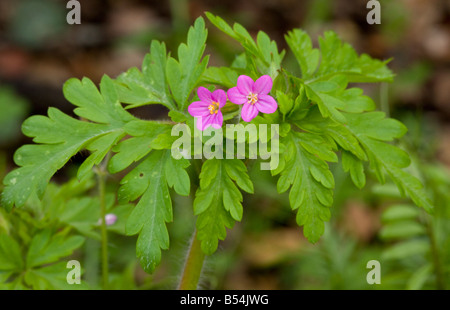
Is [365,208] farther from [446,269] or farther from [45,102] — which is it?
[45,102]

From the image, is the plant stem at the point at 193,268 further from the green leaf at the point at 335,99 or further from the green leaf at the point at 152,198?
the green leaf at the point at 335,99

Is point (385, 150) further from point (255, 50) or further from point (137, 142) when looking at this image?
point (137, 142)

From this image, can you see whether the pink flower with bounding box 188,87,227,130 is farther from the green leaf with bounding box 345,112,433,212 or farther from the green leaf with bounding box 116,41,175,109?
the green leaf with bounding box 345,112,433,212

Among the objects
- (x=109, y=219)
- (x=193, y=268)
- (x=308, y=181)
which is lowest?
(x=193, y=268)

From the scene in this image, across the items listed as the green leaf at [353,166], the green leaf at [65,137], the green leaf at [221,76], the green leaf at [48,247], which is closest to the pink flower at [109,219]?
the green leaf at [48,247]

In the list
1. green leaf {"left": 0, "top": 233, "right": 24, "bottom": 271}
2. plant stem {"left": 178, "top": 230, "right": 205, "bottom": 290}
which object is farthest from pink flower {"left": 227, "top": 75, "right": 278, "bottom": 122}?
green leaf {"left": 0, "top": 233, "right": 24, "bottom": 271}

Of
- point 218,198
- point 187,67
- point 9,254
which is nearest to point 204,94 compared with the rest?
point 187,67

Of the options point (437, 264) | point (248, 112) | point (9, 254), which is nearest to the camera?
point (248, 112)
